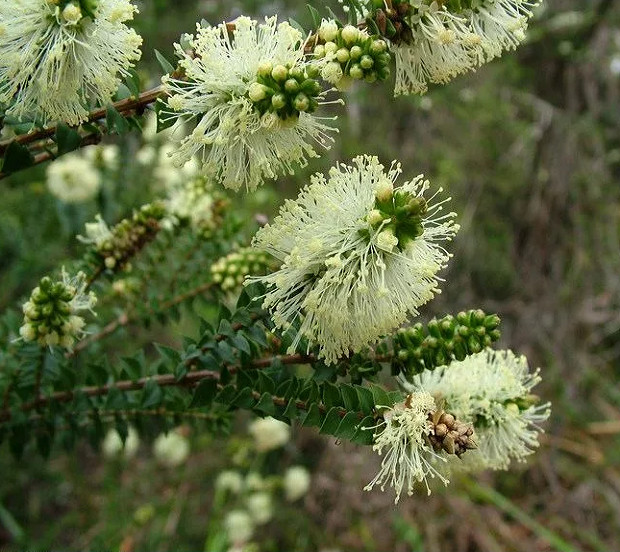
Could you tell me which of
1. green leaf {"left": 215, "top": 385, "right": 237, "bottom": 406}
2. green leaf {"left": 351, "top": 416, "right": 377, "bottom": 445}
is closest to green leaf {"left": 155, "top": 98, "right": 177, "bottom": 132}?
green leaf {"left": 215, "top": 385, "right": 237, "bottom": 406}

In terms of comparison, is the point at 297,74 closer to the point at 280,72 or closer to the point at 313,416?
the point at 280,72

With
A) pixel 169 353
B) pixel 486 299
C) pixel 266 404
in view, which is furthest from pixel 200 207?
pixel 486 299

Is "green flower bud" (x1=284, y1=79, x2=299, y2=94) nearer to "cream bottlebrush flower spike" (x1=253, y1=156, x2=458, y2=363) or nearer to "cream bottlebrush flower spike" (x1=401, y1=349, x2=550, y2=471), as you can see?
"cream bottlebrush flower spike" (x1=253, y1=156, x2=458, y2=363)

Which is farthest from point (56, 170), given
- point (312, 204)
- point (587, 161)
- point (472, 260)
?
point (587, 161)

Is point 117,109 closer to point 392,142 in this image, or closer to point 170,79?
point 170,79

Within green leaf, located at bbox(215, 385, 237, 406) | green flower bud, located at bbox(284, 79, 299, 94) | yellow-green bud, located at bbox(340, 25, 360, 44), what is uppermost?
yellow-green bud, located at bbox(340, 25, 360, 44)

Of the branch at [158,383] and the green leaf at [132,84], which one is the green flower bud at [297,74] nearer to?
the green leaf at [132,84]
